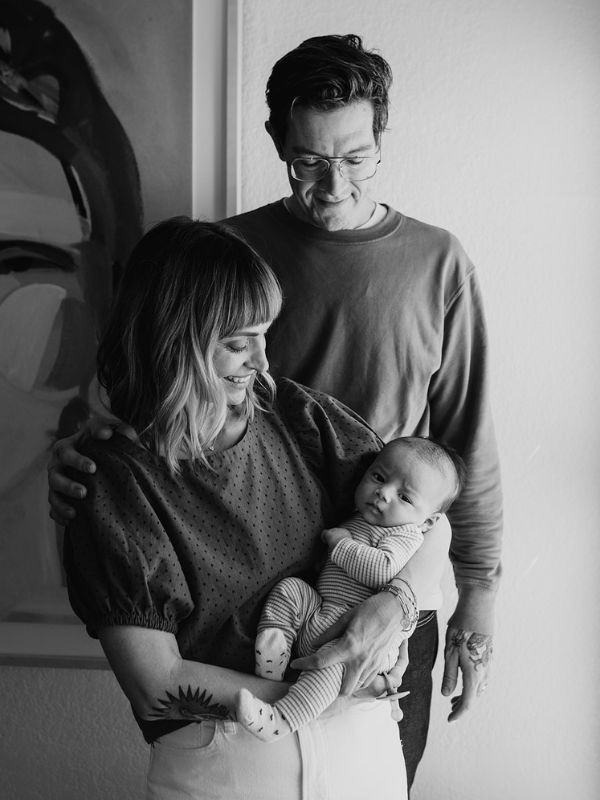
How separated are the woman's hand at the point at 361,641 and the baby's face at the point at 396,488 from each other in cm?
14

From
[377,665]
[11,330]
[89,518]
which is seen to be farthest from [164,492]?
[11,330]

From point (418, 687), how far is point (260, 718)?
656 mm

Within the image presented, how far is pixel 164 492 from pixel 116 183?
0.93 metres

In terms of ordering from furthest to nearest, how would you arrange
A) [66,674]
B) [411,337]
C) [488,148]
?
[66,674] < [488,148] < [411,337]

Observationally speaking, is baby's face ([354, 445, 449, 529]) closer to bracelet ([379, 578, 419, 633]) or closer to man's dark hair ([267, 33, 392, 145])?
bracelet ([379, 578, 419, 633])

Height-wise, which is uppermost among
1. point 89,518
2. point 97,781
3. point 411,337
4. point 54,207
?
point 54,207

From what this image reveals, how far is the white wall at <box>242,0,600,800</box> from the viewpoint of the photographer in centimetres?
177

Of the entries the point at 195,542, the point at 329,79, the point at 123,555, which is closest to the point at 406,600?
the point at 195,542

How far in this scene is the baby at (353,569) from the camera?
113 centimetres

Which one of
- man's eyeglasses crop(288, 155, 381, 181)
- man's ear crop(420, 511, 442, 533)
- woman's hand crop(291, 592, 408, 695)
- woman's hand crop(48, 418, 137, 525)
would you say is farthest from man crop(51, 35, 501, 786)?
woman's hand crop(48, 418, 137, 525)

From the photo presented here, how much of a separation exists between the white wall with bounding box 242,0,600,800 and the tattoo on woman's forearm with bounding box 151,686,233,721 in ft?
3.21

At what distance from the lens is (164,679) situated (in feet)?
3.71

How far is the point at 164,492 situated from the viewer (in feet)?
3.94

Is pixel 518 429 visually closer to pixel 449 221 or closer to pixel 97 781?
pixel 449 221
